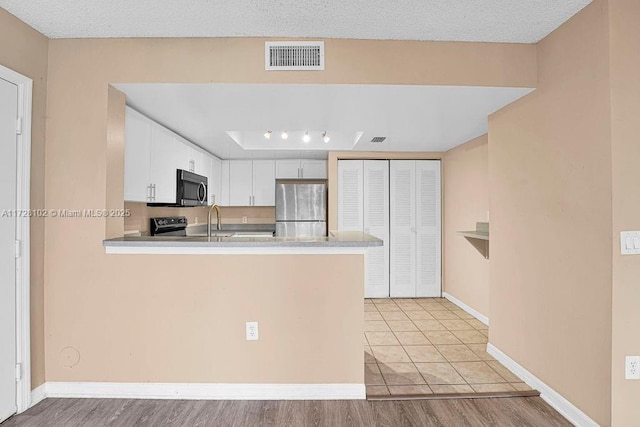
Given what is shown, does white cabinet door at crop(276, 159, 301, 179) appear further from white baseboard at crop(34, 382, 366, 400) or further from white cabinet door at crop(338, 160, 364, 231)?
white baseboard at crop(34, 382, 366, 400)

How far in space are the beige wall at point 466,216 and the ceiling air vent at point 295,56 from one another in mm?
2276

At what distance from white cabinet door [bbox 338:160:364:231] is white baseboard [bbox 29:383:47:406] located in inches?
135

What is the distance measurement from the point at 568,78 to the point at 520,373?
2025 millimetres

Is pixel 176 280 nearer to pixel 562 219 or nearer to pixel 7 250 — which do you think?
pixel 7 250

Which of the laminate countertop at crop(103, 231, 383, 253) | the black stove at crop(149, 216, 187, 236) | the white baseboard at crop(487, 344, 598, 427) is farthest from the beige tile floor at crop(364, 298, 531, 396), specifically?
the black stove at crop(149, 216, 187, 236)

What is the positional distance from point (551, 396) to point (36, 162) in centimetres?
359

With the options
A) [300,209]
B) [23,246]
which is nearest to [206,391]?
[23,246]

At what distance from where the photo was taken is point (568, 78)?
2025 millimetres

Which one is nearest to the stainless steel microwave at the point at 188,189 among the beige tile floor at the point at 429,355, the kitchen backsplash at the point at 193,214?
the kitchen backsplash at the point at 193,214

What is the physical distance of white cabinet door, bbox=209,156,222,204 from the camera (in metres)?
4.65

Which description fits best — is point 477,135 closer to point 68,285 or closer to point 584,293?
point 584,293

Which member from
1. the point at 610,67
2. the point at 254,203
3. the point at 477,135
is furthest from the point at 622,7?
the point at 254,203

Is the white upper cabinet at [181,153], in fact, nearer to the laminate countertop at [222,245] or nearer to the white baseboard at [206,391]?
the laminate countertop at [222,245]

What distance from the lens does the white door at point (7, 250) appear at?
75.7 inches
